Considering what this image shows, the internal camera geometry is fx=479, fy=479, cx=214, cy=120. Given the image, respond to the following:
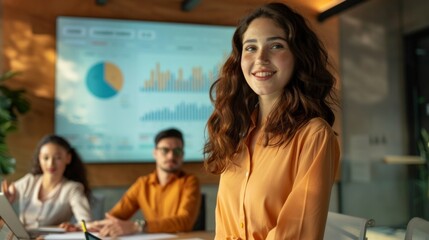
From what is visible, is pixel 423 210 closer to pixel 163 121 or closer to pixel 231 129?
pixel 163 121

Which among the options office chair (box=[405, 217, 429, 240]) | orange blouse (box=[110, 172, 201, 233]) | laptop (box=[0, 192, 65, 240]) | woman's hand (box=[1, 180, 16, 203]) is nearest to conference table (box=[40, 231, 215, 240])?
laptop (box=[0, 192, 65, 240])

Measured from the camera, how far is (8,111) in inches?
167

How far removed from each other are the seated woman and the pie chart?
1.61m

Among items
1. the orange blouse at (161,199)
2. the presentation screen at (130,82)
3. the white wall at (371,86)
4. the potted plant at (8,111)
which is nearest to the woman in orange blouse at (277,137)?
the orange blouse at (161,199)

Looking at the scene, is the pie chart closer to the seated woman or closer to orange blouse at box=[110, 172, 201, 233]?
the seated woman

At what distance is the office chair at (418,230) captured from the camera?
145cm

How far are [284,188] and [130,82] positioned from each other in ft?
12.7

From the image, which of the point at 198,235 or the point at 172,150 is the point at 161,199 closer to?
the point at 172,150

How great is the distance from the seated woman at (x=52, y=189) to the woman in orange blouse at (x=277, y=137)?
175cm

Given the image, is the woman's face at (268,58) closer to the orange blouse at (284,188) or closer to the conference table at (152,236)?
the orange blouse at (284,188)

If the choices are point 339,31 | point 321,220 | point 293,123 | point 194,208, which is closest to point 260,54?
point 293,123

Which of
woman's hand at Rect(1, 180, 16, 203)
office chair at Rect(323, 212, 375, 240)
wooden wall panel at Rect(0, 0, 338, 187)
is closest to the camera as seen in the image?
office chair at Rect(323, 212, 375, 240)

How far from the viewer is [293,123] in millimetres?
1293

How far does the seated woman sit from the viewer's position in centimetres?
299
